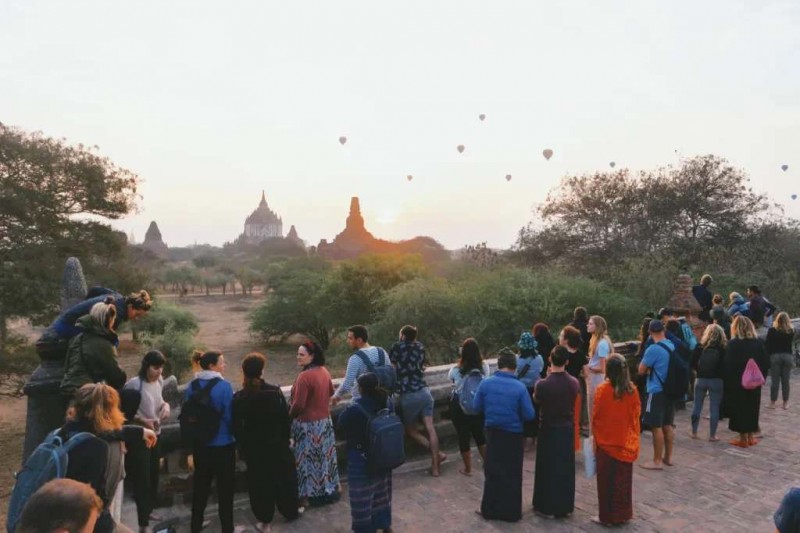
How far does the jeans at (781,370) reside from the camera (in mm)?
8258

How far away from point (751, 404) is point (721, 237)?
53.0 ft

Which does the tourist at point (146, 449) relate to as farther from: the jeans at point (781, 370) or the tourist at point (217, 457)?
the jeans at point (781, 370)

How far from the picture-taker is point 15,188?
15.8m

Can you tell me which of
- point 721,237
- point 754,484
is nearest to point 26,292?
point 754,484

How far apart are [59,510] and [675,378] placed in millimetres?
6053

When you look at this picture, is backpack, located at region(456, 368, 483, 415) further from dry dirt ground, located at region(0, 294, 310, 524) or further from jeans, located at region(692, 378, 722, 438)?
dry dirt ground, located at region(0, 294, 310, 524)

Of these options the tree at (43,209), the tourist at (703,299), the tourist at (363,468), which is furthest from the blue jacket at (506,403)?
the tree at (43,209)

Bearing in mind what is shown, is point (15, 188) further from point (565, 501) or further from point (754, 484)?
point (754, 484)

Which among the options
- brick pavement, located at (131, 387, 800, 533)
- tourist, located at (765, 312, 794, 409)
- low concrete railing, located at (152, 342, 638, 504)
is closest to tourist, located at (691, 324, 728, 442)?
brick pavement, located at (131, 387, 800, 533)

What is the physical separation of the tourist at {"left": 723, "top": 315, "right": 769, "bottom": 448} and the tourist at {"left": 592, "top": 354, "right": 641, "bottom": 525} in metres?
3.00

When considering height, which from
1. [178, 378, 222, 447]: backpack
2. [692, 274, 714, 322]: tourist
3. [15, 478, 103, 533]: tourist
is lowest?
[178, 378, 222, 447]: backpack

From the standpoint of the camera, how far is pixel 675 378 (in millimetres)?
6035

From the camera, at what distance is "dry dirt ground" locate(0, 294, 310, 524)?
581 inches

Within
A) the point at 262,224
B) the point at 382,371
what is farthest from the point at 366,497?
the point at 262,224
